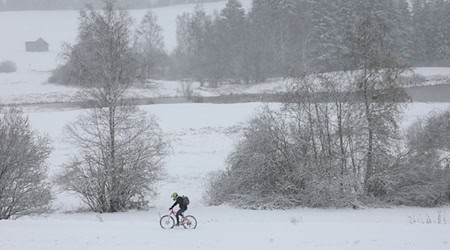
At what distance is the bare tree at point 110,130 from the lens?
2355 cm

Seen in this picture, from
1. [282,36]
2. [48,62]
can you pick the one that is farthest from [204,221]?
[48,62]

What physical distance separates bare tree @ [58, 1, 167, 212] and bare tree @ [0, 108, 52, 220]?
1.43m

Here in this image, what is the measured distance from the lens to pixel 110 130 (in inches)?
938

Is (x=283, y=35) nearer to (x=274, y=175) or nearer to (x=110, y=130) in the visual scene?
(x=274, y=175)

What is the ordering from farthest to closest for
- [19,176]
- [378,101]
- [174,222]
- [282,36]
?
1. [282,36]
2. [378,101]
3. [19,176]
4. [174,222]

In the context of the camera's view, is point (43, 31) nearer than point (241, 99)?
No

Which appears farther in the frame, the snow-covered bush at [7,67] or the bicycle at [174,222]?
the snow-covered bush at [7,67]

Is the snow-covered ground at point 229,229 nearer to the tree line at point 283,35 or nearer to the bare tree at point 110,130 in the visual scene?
the bare tree at point 110,130

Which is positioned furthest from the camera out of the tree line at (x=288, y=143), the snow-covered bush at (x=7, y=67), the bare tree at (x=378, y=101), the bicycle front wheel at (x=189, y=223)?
the snow-covered bush at (x=7, y=67)

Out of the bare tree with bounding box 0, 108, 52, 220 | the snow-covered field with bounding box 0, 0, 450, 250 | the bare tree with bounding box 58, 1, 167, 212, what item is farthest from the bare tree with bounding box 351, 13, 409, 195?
the bare tree with bounding box 0, 108, 52, 220

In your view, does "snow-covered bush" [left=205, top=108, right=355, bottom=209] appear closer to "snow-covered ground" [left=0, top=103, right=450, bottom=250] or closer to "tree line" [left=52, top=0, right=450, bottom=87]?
"snow-covered ground" [left=0, top=103, right=450, bottom=250]

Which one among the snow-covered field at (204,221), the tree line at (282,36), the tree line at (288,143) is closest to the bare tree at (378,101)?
the tree line at (288,143)

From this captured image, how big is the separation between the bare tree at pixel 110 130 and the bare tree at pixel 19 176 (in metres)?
1.43

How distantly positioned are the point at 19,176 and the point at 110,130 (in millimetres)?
4525
